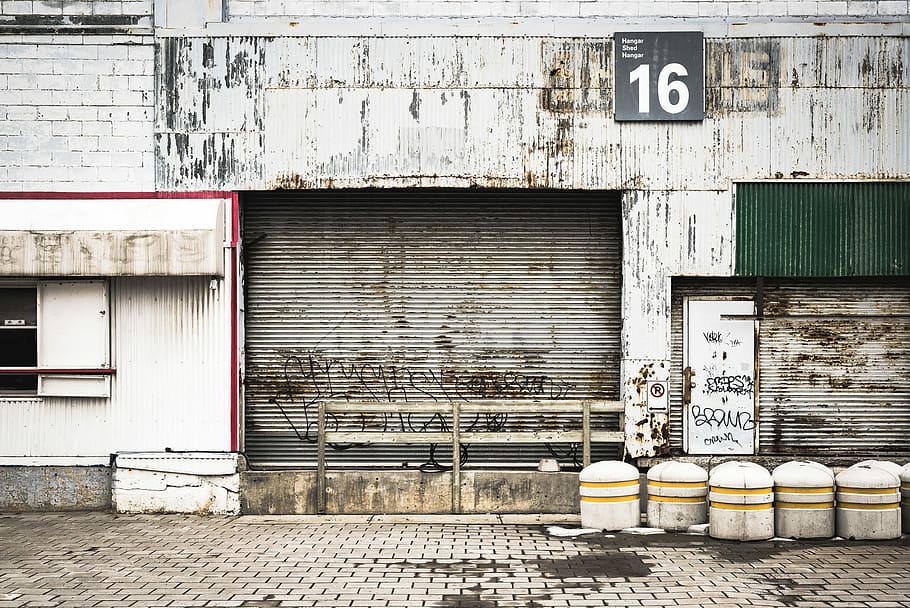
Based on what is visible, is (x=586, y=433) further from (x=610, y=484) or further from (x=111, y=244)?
(x=111, y=244)

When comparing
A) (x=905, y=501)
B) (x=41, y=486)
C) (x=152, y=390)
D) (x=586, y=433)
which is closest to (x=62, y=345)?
(x=152, y=390)

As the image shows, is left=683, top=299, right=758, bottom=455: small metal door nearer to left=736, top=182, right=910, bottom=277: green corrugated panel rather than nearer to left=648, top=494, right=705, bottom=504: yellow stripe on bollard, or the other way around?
left=736, top=182, right=910, bottom=277: green corrugated panel

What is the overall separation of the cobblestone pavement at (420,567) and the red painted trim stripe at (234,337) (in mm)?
1411

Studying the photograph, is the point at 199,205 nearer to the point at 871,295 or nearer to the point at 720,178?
the point at 720,178

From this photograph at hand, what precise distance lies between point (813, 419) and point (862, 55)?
504 cm

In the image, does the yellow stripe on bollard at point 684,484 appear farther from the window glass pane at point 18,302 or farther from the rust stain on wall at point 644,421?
the window glass pane at point 18,302

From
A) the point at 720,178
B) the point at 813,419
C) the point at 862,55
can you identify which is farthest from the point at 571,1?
the point at 813,419

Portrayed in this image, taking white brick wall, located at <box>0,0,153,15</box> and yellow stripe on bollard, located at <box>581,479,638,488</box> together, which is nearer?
yellow stripe on bollard, located at <box>581,479,638,488</box>

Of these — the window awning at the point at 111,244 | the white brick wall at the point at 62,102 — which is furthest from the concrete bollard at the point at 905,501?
the white brick wall at the point at 62,102

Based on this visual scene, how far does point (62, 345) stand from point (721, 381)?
902 cm

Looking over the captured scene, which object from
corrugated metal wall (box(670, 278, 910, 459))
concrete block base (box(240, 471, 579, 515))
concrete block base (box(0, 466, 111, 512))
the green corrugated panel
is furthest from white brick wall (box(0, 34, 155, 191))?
the green corrugated panel

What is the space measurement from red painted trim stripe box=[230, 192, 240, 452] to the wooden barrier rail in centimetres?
119

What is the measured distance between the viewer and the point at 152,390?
12359 mm

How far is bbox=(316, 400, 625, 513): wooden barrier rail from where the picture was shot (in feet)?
39.1
